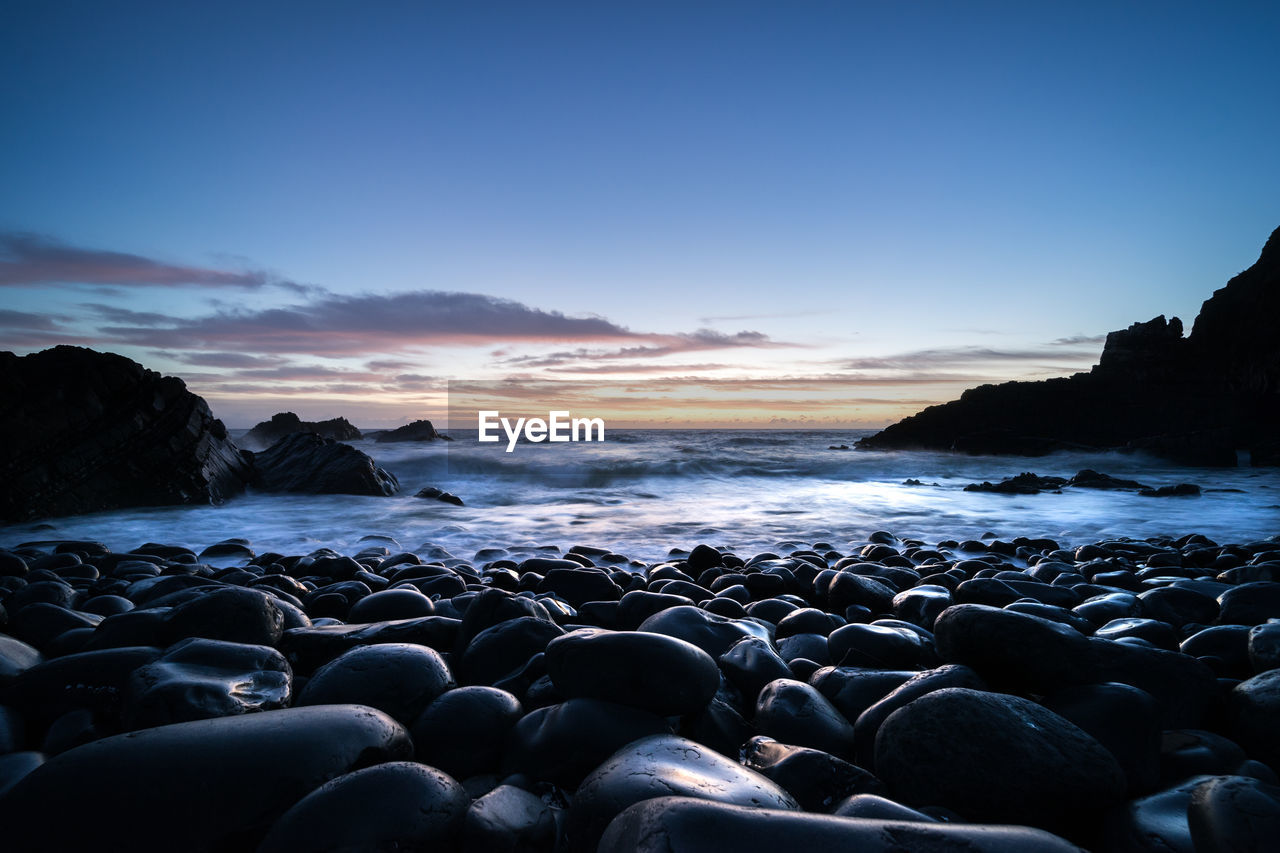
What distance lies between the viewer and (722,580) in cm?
477

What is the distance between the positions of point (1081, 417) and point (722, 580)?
1087 inches

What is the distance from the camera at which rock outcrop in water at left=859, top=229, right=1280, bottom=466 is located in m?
22.6

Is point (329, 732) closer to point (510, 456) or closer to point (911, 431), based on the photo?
point (510, 456)

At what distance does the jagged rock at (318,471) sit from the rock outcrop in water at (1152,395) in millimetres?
23192

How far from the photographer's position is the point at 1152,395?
2542 centimetres

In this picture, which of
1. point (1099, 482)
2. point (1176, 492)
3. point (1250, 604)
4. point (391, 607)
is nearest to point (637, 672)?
point (391, 607)

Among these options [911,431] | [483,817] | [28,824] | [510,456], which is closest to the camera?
[28,824]

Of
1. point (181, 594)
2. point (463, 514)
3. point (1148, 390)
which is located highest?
point (1148, 390)

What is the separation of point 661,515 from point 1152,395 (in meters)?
25.9

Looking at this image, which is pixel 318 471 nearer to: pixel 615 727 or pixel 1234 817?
pixel 615 727

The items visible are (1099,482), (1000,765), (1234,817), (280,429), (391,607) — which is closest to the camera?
(1234,817)

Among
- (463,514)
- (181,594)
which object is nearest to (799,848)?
(181,594)

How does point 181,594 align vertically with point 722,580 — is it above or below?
above

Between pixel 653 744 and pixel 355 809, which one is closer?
pixel 355 809
